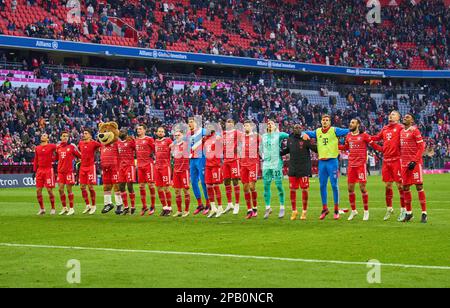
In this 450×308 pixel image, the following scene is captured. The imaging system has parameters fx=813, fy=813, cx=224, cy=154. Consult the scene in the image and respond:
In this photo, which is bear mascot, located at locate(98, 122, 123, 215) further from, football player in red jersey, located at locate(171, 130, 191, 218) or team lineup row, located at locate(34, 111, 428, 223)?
football player in red jersey, located at locate(171, 130, 191, 218)

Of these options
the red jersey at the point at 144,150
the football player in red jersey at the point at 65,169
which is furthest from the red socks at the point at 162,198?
the football player in red jersey at the point at 65,169

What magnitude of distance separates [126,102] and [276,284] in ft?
136

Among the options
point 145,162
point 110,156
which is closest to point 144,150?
point 145,162

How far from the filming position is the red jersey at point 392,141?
20.0m

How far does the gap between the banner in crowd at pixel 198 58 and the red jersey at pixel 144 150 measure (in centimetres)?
2835

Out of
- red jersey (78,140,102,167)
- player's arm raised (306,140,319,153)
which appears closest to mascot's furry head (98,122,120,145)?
red jersey (78,140,102,167)

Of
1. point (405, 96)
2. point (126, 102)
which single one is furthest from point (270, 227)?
point (405, 96)

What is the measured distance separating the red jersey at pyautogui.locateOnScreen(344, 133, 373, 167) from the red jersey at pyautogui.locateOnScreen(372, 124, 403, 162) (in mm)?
355

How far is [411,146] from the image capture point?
1942 centimetres

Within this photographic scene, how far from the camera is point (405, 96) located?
74.2 m

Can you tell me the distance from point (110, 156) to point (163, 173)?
1.87 metres

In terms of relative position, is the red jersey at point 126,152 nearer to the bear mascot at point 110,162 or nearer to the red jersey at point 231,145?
the bear mascot at point 110,162
